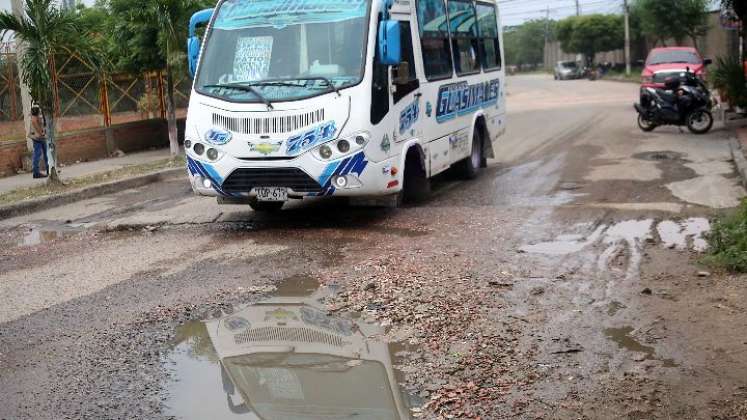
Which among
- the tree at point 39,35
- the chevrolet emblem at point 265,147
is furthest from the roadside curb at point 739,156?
the tree at point 39,35

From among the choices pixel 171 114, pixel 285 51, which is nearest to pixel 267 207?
pixel 285 51

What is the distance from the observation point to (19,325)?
6.51 metres

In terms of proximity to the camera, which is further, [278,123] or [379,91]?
[379,91]

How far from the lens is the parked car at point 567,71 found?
66.1 metres

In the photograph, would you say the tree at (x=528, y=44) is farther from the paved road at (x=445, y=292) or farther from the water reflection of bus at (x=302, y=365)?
the water reflection of bus at (x=302, y=365)

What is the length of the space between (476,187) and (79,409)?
852 centimetres

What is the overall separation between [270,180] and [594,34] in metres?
62.8

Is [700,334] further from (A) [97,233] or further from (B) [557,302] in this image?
(A) [97,233]

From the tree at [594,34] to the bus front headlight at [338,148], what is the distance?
6053cm

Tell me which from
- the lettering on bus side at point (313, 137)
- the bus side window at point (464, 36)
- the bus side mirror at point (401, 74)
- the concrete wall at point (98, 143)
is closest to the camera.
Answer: the lettering on bus side at point (313, 137)

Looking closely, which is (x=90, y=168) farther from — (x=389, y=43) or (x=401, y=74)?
(x=389, y=43)

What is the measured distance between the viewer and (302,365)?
5445 millimetres

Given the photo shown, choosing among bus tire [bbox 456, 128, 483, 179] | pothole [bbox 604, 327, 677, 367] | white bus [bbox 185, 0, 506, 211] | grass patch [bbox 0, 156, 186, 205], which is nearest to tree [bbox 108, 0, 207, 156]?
grass patch [bbox 0, 156, 186, 205]

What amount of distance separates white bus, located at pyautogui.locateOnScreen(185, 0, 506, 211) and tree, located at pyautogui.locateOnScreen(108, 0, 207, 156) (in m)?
7.10
